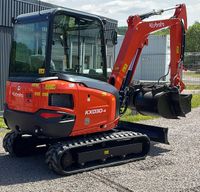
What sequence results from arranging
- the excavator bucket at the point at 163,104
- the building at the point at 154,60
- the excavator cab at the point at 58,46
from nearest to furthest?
the excavator cab at the point at 58,46 < the excavator bucket at the point at 163,104 < the building at the point at 154,60

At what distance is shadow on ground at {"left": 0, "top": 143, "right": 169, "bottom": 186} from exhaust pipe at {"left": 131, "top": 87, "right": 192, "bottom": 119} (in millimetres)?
918

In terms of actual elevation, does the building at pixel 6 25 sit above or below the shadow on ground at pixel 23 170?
above

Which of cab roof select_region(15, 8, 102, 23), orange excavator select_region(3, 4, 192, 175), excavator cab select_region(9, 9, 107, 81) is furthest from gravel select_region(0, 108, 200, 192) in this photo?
cab roof select_region(15, 8, 102, 23)

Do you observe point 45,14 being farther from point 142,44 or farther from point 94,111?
point 142,44

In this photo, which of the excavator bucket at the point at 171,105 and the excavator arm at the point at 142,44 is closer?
the excavator bucket at the point at 171,105

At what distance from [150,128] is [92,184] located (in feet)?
8.64

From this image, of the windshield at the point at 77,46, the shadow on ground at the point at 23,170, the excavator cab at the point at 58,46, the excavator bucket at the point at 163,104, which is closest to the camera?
the shadow on ground at the point at 23,170

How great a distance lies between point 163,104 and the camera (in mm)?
8289

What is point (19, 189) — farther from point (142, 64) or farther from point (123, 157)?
point (142, 64)

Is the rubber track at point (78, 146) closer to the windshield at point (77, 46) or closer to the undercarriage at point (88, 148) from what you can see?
the undercarriage at point (88, 148)

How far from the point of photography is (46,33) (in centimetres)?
648

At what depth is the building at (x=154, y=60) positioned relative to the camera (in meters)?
32.3

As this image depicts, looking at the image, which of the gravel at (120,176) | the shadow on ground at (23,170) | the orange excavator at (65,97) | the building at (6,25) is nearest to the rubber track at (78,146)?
the orange excavator at (65,97)

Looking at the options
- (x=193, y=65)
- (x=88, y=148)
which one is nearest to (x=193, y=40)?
(x=193, y=65)
